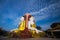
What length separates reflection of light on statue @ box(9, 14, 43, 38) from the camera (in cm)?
320

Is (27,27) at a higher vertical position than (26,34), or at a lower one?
higher

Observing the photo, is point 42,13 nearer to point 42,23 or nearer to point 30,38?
point 42,23

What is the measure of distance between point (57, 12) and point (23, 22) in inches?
A: 25.1

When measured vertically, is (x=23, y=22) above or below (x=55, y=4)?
below

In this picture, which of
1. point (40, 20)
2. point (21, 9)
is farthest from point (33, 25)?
point (21, 9)

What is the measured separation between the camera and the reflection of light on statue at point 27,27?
3.20m

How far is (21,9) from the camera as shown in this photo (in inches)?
129

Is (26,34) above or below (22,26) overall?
below

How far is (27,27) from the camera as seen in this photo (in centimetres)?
323

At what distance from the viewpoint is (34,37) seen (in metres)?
3.18

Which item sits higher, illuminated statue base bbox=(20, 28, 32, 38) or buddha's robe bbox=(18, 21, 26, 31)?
buddha's robe bbox=(18, 21, 26, 31)

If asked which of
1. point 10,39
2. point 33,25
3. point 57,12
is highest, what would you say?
point 57,12

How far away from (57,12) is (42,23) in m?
0.33

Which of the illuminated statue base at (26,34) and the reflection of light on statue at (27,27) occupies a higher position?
the reflection of light on statue at (27,27)
